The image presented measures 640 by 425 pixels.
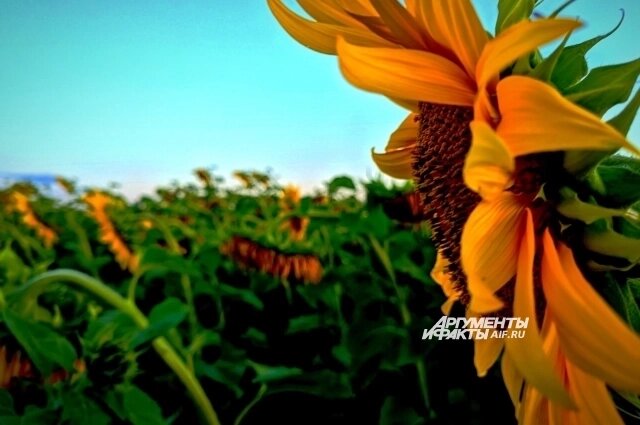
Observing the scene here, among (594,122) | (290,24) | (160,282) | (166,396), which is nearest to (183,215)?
(160,282)

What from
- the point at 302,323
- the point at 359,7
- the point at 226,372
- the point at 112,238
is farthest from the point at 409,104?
the point at 112,238

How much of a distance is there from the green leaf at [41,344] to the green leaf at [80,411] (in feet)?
0.08

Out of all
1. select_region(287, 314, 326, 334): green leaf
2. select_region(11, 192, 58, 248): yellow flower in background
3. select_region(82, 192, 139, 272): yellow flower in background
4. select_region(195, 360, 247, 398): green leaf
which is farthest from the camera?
select_region(11, 192, 58, 248): yellow flower in background

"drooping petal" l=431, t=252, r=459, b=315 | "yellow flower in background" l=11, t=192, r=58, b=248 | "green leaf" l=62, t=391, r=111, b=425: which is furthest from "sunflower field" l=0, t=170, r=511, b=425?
"drooping petal" l=431, t=252, r=459, b=315

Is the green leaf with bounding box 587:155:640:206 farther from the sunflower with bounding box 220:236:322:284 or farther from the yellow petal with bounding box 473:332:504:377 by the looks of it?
the sunflower with bounding box 220:236:322:284

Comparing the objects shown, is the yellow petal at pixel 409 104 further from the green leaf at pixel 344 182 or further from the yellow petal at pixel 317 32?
the green leaf at pixel 344 182

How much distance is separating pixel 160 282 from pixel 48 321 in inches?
39.4

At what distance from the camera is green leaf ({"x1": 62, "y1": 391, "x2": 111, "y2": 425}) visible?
56 cm

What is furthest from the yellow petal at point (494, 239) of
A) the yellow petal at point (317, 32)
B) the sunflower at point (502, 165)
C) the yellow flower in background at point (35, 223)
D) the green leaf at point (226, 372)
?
the yellow flower in background at point (35, 223)

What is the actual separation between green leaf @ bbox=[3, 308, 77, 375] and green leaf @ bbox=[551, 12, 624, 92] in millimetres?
429

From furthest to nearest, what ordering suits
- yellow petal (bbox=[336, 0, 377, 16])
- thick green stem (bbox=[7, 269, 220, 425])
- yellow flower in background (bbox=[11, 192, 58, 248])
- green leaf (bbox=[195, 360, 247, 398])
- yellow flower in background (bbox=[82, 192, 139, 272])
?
yellow flower in background (bbox=[11, 192, 58, 248]), yellow flower in background (bbox=[82, 192, 139, 272]), green leaf (bbox=[195, 360, 247, 398]), thick green stem (bbox=[7, 269, 220, 425]), yellow petal (bbox=[336, 0, 377, 16])

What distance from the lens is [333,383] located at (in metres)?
0.96

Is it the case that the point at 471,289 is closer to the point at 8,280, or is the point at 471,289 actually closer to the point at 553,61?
the point at 553,61

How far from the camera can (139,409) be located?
23.8 inches
